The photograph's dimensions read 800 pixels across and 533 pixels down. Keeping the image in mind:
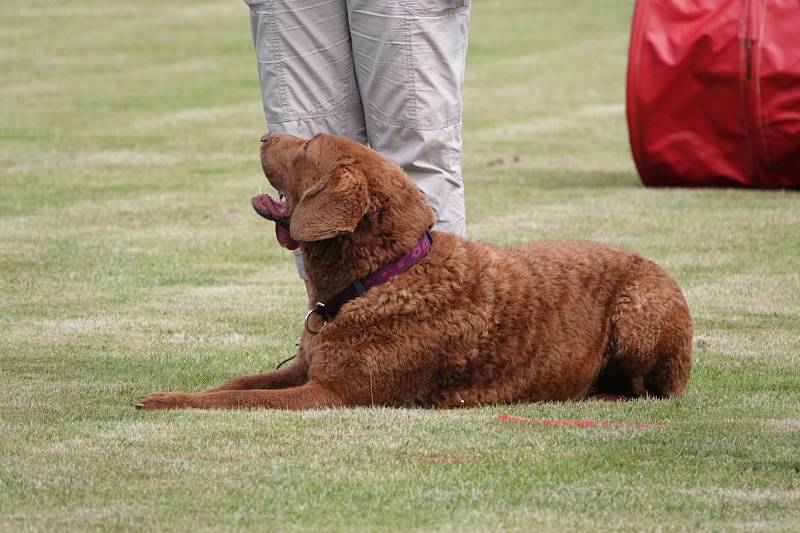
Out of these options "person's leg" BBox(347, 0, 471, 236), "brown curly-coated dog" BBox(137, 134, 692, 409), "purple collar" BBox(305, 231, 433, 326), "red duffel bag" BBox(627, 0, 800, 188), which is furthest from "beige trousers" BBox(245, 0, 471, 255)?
"red duffel bag" BBox(627, 0, 800, 188)

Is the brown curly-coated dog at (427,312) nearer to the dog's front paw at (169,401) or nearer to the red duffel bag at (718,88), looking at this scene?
the dog's front paw at (169,401)

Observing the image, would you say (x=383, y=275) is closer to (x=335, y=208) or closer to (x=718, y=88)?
(x=335, y=208)

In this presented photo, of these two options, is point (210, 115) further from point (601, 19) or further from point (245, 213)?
point (601, 19)

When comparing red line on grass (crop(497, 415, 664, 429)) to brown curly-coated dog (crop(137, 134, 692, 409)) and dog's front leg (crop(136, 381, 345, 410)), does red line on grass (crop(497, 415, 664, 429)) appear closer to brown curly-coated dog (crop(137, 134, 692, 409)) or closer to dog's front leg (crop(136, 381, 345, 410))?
brown curly-coated dog (crop(137, 134, 692, 409))

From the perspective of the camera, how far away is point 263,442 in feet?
16.5

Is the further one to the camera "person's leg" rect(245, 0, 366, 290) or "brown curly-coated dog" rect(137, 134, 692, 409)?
"person's leg" rect(245, 0, 366, 290)

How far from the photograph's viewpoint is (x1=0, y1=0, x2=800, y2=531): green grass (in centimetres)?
446

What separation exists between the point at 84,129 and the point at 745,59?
787cm

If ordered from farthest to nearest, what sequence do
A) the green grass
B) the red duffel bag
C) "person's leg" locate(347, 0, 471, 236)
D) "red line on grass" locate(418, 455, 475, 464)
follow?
the red duffel bag
"person's leg" locate(347, 0, 471, 236)
"red line on grass" locate(418, 455, 475, 464)
the green grass

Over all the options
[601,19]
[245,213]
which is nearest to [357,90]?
[245,213]

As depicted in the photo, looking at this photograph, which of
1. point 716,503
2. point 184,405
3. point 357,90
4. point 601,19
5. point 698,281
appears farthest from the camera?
point 601,19

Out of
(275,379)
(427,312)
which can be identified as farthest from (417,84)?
(275,379)

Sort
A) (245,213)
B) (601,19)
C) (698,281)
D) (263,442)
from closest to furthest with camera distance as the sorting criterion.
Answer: (263,442) < (698,281) < (245,213) < (601,19)

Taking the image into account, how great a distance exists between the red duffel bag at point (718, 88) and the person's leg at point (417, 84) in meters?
6.34
